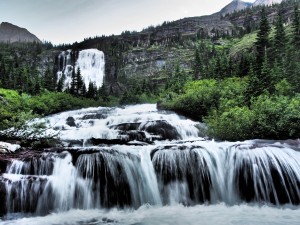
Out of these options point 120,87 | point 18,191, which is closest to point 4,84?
point 120,87

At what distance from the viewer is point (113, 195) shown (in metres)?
12.2

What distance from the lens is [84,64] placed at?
82.0 m

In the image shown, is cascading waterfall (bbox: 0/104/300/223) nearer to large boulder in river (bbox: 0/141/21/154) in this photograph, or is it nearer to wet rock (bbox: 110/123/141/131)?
large boulder in river (bbox: 0/141/21/154)

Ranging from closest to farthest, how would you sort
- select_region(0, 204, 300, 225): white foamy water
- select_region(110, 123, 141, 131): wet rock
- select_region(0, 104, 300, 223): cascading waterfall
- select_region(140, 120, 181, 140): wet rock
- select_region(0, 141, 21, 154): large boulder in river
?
select_region(0, 204, 300, 225): white foamy water
select_region(0, 104, 300, 223): cascading waterfall
select_region(0, 141, 21, 154): large boulder in river
select_region(140, 120, 181, 140): wet rock
select_region(110, 123, 141, 131): wet rock

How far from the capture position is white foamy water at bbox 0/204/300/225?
1044 cm

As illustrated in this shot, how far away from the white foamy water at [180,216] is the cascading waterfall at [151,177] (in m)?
0.42

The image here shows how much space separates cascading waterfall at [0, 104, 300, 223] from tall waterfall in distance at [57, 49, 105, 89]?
67.3 meters

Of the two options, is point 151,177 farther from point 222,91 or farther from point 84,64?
point 84,64

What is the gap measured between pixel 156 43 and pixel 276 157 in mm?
121392

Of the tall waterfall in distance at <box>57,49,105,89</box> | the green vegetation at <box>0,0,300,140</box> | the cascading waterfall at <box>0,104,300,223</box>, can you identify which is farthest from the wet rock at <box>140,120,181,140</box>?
the tall waterfall in distance at <box>57,49,105,89</box>

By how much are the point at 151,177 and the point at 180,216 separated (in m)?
2.33

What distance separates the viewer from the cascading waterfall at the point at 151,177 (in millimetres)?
11570

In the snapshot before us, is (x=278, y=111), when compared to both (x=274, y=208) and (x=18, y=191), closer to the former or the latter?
(x=274, y=208)

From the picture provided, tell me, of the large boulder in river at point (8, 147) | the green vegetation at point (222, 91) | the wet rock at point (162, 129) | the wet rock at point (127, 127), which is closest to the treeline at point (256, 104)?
the green vegetation at point (222, 91)
